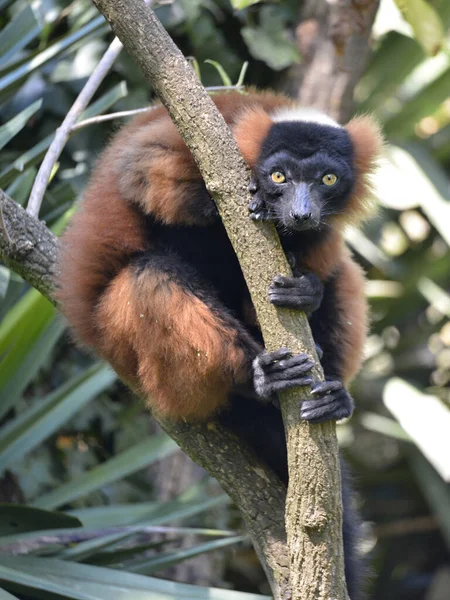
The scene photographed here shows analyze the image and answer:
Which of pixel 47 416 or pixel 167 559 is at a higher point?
pixel 47 416

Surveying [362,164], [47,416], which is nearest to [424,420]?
[47,416]

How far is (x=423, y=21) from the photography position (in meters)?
2.70

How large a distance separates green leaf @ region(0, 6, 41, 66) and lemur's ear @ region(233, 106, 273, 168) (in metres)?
1.43

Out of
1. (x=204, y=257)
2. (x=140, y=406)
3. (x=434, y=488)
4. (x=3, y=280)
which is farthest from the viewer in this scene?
(x=434, y=488)

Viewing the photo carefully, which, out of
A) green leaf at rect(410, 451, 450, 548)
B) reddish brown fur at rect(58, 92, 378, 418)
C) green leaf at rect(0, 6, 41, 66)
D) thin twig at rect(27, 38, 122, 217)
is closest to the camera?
reddish brown fur at rect(58, 92, 378, 418)

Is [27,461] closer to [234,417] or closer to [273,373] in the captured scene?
[234,417]

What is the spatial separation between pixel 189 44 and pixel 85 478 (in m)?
2.57

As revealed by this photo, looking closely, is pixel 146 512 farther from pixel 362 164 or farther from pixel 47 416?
pixel 362 164

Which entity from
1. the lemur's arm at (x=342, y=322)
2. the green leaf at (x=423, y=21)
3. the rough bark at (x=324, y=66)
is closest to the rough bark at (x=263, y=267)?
the lemur's arm at (x=342, y=322)

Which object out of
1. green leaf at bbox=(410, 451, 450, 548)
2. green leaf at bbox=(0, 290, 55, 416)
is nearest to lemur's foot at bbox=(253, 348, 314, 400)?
green leaf at bbox=(0, 290, 55, 416)

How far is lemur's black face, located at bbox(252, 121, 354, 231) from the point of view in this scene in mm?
2299

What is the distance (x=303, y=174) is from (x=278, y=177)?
0.10 metres

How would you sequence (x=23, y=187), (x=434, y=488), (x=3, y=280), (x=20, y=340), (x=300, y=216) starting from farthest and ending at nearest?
1. (x=434, y=488)
2. (x=23, y=187)
3. (x=20, y=340)
4. (x=3, y=280)
5. (x=300, y=216)

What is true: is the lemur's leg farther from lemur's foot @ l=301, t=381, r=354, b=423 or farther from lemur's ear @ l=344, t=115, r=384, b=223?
lemur's foot @ l=301, t=381, r=354, b=423
